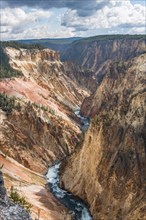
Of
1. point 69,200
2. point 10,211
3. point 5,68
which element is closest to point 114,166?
point 69,200

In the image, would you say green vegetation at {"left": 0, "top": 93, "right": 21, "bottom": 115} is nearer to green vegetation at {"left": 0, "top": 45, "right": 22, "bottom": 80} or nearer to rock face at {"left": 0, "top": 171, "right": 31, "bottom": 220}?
green vegetation at {"left": 0, "top": 45, "right": 22, "bottom": 80}

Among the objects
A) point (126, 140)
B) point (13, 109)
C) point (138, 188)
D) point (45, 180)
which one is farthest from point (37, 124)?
point (138, 188)

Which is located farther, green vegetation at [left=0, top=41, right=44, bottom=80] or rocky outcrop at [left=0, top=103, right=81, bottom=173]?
green vegetation at [left=0, top=41, right=44, bottom=80]

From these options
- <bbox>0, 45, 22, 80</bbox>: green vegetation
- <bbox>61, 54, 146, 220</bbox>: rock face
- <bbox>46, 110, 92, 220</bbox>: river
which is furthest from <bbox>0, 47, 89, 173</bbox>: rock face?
<bbox>61, 54, 146, 220</bbox>: rock face

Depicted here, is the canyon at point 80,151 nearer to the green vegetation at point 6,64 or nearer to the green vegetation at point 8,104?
the green vegetation at point 8,104

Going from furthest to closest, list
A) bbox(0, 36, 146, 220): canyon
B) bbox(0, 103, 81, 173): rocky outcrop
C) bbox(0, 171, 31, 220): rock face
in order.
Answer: bbox(0, 103, 81, 173): rocky outcrop → bbox(0, 36, 146, 220): canyon → bbox(0, 171, 31, 220): rock face

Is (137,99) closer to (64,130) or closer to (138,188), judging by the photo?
(138,188)

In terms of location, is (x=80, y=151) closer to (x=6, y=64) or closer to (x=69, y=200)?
(x=69, y=200)
